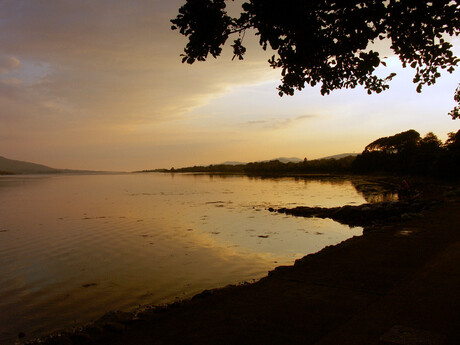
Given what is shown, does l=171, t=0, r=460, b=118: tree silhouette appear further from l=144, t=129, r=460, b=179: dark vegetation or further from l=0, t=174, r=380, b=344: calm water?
l=144, t=129, r=460, b=179: dark vegetation

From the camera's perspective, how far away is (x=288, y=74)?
779 cm

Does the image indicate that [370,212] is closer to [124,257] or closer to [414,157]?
[124,257]

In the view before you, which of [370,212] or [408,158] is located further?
[408,158]

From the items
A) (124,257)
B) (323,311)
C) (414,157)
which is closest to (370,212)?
(124,257)

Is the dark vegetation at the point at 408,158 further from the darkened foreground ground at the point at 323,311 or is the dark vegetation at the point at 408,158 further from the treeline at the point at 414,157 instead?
the darkened foreground ground at the point at 323,311

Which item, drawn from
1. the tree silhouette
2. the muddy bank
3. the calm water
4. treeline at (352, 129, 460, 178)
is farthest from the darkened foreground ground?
treeline at (352, 129, 460, 178)

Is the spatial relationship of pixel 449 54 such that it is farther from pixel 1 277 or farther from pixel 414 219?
pixel 1 277

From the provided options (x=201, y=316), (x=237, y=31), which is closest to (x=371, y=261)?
(x=201, y=316)

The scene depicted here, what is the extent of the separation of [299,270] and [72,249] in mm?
10440

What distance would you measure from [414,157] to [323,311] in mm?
75948

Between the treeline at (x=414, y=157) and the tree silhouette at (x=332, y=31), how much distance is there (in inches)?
1765

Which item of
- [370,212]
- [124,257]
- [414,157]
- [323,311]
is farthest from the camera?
[414,157]

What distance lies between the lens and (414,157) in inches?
2773

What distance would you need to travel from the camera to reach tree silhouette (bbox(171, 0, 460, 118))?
5.96 meters
